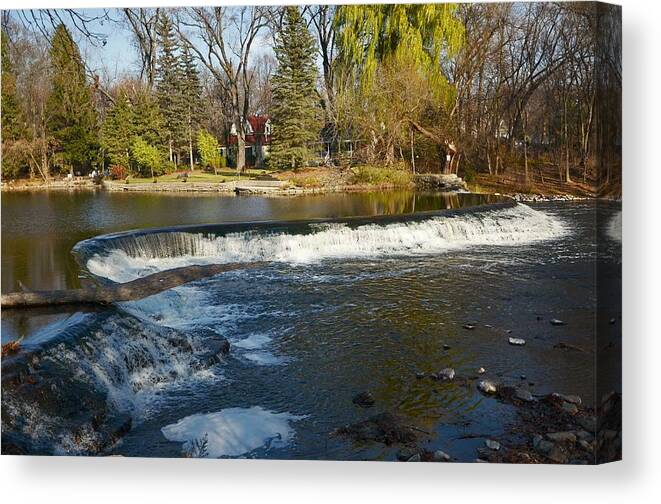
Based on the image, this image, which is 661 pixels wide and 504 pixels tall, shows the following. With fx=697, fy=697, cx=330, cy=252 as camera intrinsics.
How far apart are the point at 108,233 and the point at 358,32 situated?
8.22 feet

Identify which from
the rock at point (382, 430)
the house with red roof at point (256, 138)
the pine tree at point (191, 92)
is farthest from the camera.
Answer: the house with red roof at point (256, 138)

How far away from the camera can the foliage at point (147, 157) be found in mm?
5504

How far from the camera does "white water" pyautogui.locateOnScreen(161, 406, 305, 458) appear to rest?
15.0ft

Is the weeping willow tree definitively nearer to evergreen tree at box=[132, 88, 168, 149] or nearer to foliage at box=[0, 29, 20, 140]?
evergreen tree at box=[132, 88, 168, 149]

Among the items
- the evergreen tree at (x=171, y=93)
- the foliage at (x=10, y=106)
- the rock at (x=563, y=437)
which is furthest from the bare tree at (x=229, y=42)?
the rock at (x=563, y=437)

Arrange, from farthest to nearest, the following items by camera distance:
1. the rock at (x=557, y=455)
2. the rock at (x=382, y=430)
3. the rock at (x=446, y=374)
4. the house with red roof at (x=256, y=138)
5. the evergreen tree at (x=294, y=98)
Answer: the house with red roof at (x=256, y=138) → the evergreen tree at (x=294, y=98) → the rock at (x=446, y=374) → the rock at (x=382, y=430) → the rock at (x=557, y=455)

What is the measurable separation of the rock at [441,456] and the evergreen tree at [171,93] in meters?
3.06

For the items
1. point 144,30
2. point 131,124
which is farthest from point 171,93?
point 144,30

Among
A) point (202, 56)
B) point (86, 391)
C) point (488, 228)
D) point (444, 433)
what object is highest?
point (202, 56)

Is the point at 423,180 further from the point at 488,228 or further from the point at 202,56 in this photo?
the point at 202,56

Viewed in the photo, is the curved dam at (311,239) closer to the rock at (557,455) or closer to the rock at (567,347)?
the rock at (567,347)

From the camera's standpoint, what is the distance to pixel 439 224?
6.36m

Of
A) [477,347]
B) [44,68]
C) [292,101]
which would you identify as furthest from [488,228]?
[44,68]

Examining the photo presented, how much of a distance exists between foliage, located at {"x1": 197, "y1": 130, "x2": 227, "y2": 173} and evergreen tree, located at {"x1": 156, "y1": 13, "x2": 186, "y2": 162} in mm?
161
